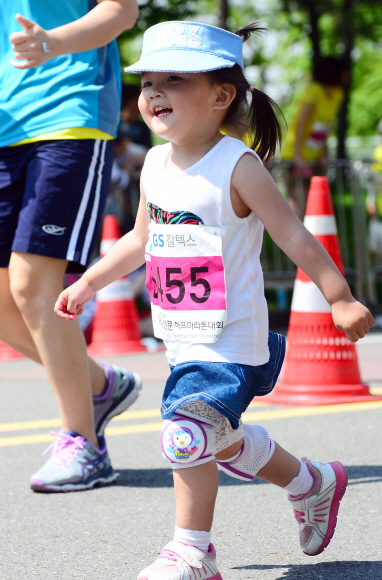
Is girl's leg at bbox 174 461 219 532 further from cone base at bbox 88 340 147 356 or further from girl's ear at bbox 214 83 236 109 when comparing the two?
cone base at bbox 88 340 147 356

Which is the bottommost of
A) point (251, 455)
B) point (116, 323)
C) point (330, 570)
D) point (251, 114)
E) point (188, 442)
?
A: point (116, 323)

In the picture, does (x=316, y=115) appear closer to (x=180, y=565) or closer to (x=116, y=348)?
(x=116, y=348)

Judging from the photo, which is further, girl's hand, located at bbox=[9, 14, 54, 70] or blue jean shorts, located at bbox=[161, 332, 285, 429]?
girl's hand, located at bbox=[9, 14, 54, 70]

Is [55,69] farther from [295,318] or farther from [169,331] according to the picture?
[295,318]

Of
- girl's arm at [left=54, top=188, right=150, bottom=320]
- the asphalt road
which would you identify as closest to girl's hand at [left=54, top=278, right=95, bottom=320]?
girl's arm at [left=54, top=188, right=150, bottom=320]

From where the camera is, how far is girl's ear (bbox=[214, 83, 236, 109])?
98.6 inches

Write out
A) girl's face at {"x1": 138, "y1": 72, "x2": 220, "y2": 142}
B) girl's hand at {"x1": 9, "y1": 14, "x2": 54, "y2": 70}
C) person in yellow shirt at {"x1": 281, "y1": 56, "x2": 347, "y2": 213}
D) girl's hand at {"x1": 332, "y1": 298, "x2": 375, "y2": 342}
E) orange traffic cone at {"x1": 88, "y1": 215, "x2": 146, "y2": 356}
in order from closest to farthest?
1. girl's hand at {"x1": 332, "y1": 298, "x2": 375, "y2": 342}
2. girl's face at {"x1": 138, "y1": 72, "x2": 220, "y2": 142}
3. girl's hand at {"x1": 9, "y1": 14, "x2": 54, "y2": 70}
4. orange traffic cone at {"x1": 88, "y1": 215, "x2": 146, "y2": 356}
5. person in yellow shirt at {"x1": 281, "y1": 56, "x2": 347, "y2": 213}

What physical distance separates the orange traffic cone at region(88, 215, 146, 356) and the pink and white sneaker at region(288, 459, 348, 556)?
15.5 feet

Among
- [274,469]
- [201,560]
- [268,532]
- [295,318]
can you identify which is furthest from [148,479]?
[295,318]

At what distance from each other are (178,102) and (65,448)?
1487mm

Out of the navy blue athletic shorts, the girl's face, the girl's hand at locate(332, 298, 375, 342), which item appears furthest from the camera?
the navy blue athletic shorts

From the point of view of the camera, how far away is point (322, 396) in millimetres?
4934

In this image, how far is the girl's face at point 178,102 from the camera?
8.01 ft

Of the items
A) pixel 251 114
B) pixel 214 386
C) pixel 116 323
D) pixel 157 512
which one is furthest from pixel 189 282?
pixel 116 323
